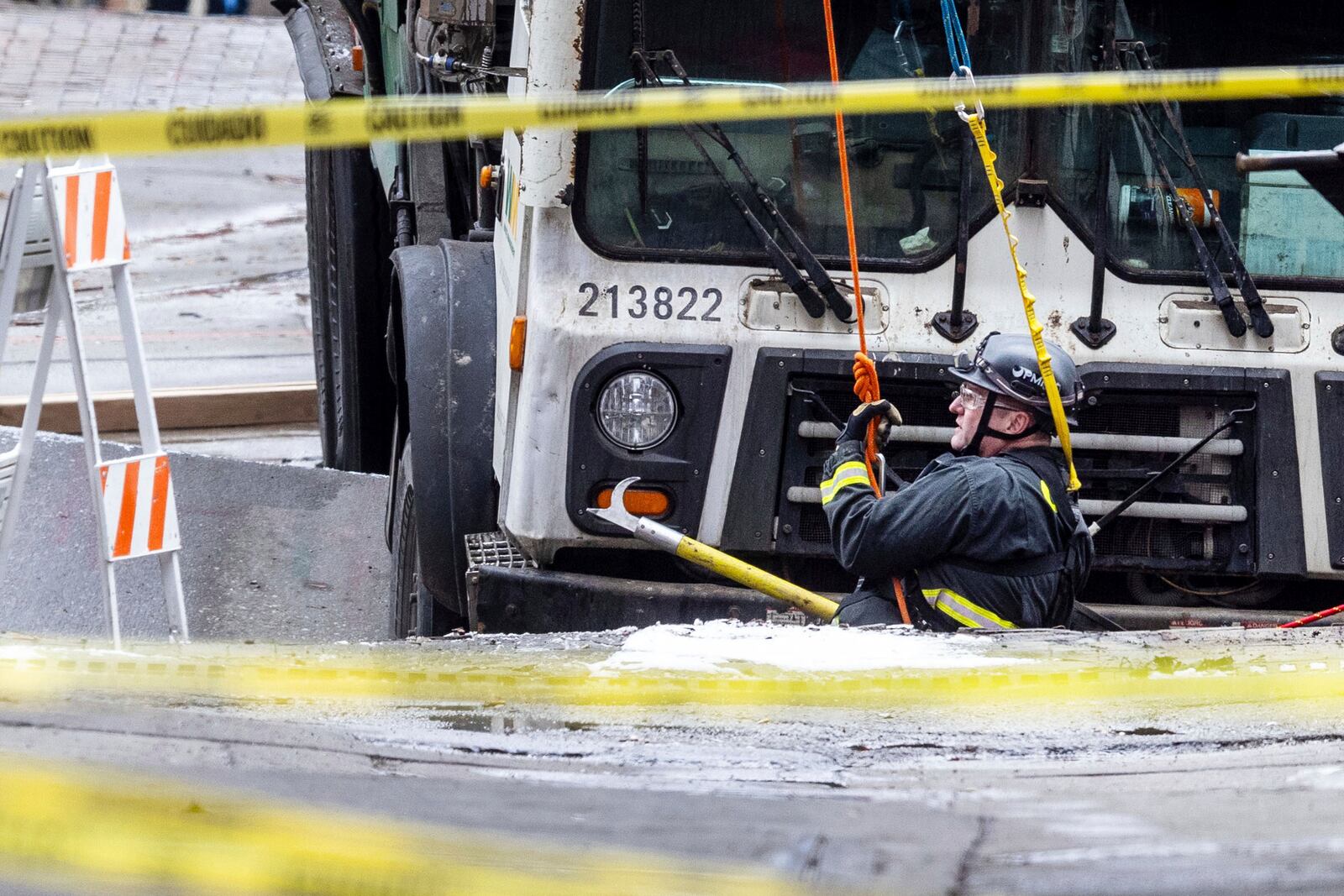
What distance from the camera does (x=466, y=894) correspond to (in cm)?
162

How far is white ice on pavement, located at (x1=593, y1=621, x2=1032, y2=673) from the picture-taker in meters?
2.67

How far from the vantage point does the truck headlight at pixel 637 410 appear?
3.84 meters

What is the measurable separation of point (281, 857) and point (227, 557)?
4531mm

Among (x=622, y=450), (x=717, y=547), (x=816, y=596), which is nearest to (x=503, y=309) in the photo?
(x=622, y=450)

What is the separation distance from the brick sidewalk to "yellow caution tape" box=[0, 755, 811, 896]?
14.3 metres

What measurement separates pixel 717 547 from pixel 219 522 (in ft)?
9.73

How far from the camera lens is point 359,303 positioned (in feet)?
20.6

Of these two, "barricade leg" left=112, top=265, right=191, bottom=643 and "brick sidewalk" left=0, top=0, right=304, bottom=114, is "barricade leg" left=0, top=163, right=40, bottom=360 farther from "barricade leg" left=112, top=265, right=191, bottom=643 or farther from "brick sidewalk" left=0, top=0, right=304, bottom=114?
"brick sidewalk" left=0, top=0, right=304, bottom=114

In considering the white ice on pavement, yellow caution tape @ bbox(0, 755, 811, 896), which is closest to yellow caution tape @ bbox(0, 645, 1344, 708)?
the white ice on pavement

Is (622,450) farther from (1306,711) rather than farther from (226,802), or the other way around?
(226,802)

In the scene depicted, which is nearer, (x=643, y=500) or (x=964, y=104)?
(x=964, y=104)

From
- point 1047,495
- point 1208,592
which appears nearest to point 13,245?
point 1047,495

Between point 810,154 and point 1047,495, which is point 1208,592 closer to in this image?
point 1047,495

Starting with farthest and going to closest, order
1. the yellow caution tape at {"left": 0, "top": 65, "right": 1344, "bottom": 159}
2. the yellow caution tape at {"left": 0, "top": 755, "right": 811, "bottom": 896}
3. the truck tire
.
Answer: the truck tire < the yellow caution tape at {"left": 0, "top": 65, "right": 1344, "bottom": 159} < the yellow caution tape at {"left": 0, "top": 755, "right": 811, "bottom": 896}
